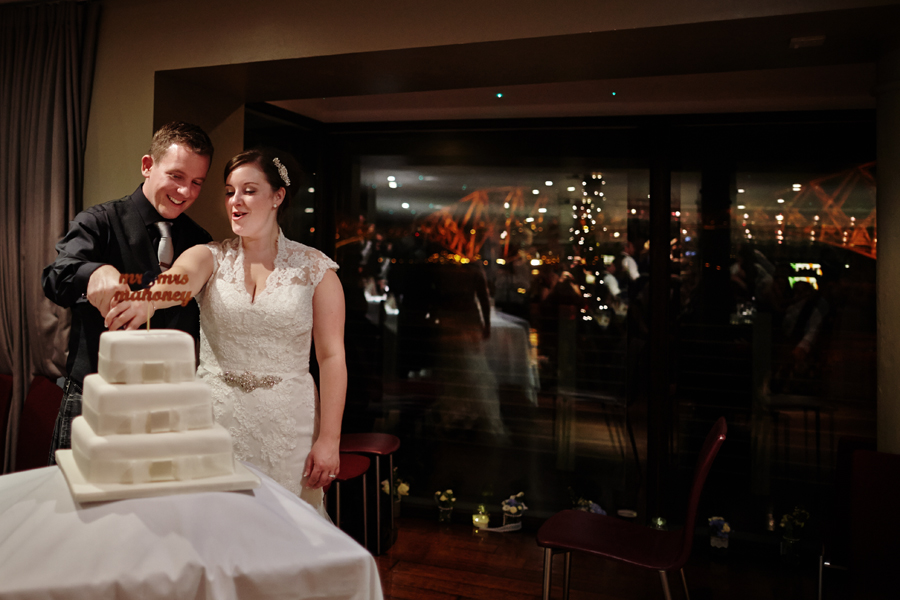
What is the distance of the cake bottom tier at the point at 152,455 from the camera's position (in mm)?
1047

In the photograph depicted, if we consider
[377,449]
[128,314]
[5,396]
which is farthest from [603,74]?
[5,396]

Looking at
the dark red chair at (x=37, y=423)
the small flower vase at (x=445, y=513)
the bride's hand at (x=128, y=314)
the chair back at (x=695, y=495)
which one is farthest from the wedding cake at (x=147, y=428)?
the small flower vase at (x=445, y=513)

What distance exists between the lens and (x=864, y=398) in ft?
11.2

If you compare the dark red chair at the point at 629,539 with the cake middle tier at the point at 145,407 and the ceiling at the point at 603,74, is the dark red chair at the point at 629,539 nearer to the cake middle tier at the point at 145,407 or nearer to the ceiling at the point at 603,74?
the ceiling at the point at 603,74

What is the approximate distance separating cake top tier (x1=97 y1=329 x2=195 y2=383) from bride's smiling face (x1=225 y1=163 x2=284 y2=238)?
0.79 meters

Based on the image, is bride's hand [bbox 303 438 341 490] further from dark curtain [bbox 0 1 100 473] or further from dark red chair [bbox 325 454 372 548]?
dark curtain [bbox 0 1 100 473]

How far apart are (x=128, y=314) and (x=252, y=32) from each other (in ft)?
5.51

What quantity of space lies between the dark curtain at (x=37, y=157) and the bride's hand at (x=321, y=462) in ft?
5.09

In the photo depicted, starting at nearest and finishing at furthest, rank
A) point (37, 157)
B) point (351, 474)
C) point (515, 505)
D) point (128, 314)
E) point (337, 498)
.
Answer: point (128, 314) → point (37, 157) → point (351, 474) → point (337, 498) → point (515, 505)

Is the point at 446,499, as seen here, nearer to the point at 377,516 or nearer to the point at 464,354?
the point at 377,516

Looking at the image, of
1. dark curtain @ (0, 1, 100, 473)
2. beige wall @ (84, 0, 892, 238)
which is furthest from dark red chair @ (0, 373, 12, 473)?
beige wall @ (84, 0, 892, 238)

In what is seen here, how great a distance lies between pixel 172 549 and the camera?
97cm

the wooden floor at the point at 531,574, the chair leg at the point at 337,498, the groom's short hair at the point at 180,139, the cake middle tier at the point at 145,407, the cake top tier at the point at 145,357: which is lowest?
the wooden floor at the point at 531,574

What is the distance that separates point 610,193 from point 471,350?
1308 millimetres
